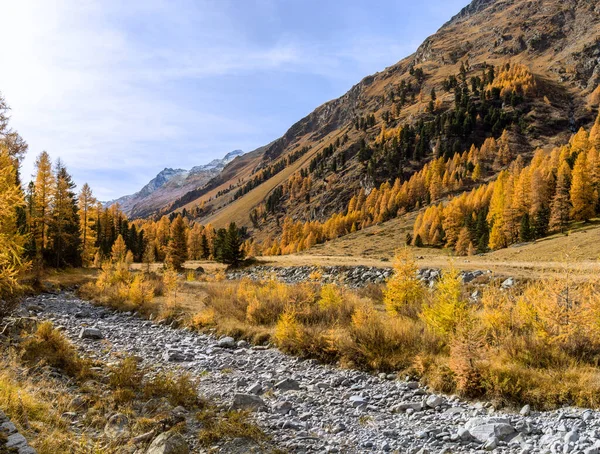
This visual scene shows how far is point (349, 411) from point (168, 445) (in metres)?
4.59

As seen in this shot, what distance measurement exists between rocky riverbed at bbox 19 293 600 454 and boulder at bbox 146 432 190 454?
0.75 metres

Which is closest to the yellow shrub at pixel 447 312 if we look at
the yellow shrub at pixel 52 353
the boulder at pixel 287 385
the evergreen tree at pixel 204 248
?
the boulder at pixel 287 385

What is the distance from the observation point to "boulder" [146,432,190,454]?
6106 millimetres

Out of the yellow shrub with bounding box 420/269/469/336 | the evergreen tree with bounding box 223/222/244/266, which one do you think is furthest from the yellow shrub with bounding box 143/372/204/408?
the evergreen tree with bounding box 223/222/244/266

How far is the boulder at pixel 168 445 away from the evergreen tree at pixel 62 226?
4289 centimetres

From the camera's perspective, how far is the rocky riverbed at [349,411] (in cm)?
696

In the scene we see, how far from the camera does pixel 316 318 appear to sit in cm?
1700

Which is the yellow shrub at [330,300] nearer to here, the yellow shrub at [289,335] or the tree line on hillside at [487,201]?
the yellow shrub at [289,335]

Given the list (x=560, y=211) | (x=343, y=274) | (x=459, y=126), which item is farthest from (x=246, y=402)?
(x=459, y=126)

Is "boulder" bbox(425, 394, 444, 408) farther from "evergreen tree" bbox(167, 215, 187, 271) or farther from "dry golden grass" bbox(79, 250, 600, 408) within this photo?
"evergreen tree" bbox(167, 215, 187, 271)

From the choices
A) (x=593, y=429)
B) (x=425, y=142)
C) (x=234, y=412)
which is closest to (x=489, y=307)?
(x=593, y=429)

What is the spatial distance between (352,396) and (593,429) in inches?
205

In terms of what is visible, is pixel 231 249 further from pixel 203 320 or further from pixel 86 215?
pixel 203 320

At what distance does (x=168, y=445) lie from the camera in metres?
6.20
